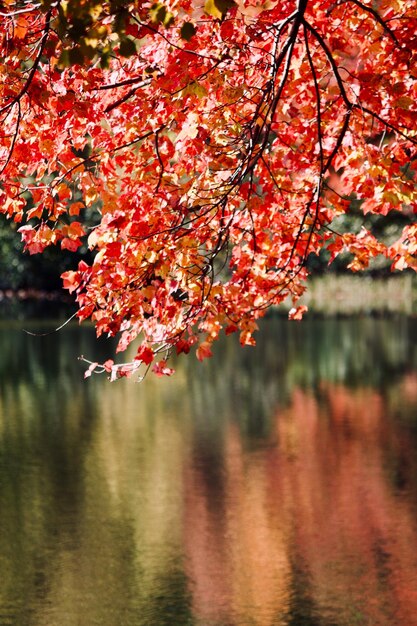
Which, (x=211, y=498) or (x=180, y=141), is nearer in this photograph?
(x=180, y=141)

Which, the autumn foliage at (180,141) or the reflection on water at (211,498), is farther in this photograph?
the reflection on water at (211,498)

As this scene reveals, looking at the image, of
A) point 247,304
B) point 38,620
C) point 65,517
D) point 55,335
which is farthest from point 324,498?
point 55,335

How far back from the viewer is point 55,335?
2691cm

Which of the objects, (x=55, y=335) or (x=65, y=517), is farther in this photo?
(x=55, y=335)

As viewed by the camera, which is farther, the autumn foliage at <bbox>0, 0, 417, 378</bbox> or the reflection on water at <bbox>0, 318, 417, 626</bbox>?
the reflection on water at <bbox>0, 318, 417, 626</bbox>

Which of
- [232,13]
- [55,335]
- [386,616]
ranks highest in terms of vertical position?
[232,13]

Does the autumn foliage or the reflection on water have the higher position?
the autumn foliage

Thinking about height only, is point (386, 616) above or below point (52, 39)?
below

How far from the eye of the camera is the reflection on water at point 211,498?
8.52m

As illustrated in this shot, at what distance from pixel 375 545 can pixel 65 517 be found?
299 cm

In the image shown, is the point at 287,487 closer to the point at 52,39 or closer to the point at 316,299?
the point at 52,39

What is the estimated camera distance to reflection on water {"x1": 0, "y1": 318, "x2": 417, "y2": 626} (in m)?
8.52

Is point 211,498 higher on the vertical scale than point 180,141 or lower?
lower

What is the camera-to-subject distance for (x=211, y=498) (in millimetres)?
11445
